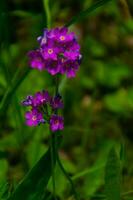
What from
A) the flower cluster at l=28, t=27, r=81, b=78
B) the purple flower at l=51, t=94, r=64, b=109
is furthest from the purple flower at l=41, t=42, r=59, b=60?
the purple flower at l=51, t=94, r=64, b=109

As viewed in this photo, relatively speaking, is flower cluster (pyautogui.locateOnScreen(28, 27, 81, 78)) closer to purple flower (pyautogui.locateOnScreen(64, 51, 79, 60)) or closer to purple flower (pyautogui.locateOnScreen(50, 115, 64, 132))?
purple flower (pyautogui.locateOnScreen(64, 51, 79, 60))

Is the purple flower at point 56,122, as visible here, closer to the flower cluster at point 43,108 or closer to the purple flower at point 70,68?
the flower cluster at point 43,108

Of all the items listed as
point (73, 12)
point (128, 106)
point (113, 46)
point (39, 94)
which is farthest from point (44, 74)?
point (39, 94)

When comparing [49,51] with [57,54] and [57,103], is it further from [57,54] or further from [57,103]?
[57,103]

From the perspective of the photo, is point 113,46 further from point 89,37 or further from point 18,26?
point 18,26

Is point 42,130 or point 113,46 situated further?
point 113,46

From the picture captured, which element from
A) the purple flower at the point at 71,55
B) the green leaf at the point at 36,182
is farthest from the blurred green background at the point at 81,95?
the purple flower at the point at 71,55
